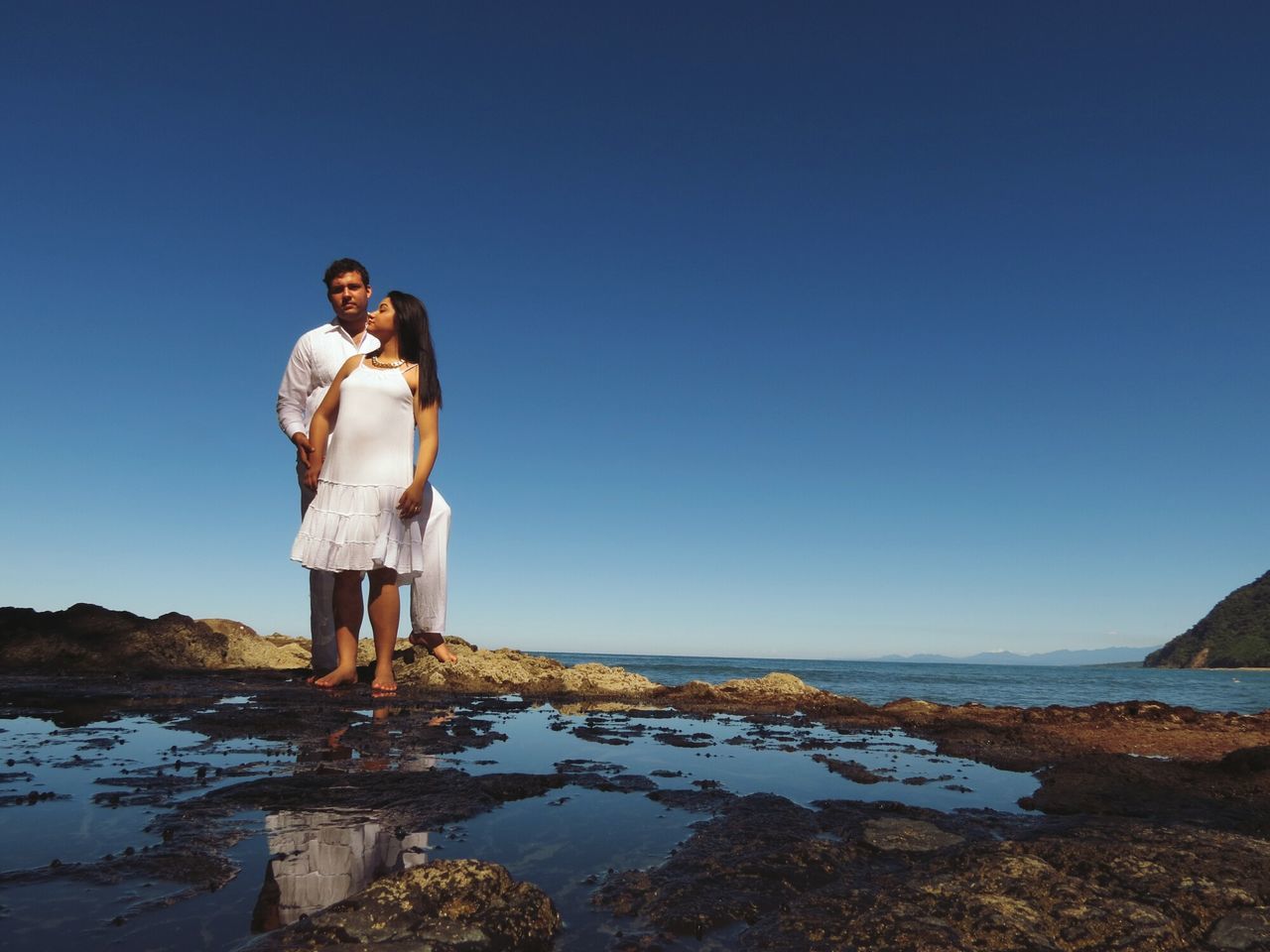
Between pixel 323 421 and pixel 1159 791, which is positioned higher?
pixel 323 421

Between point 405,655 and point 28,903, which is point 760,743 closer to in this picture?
point 28,903

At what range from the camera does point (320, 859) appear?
6.09 ft

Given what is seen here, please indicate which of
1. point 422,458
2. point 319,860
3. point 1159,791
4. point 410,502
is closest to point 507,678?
point 410,502

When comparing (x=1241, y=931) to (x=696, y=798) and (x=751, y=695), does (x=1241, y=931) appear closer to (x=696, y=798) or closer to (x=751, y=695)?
(x=696, y=798)

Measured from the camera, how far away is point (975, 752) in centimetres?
450

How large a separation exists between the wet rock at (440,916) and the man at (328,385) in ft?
17.2

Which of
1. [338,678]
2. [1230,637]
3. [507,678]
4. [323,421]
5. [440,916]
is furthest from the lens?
[1230,637]

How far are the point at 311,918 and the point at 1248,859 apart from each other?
2536mm

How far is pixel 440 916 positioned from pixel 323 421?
224 inches

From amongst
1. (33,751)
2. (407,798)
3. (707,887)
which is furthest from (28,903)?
(33,751)

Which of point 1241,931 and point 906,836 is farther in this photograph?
point 906,836

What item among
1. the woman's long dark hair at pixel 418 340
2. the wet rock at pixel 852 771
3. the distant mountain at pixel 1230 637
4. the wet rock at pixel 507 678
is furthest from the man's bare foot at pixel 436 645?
the distant mountain at pixel 1230 637

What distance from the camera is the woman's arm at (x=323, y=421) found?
630cm

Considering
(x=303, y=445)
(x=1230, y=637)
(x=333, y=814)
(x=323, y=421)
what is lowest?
(x=1230, y=637)
